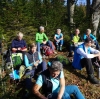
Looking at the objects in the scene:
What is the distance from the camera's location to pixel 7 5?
472 inches

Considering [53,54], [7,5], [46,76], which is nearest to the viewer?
[46,76]

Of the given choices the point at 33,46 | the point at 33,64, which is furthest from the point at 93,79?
the point at 33,46

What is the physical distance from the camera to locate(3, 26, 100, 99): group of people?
15.7 ft

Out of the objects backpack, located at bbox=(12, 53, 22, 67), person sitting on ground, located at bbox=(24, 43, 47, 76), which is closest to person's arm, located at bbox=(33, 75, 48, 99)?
person sitting on ground, located at bbox=(24, 43, 47, 76)

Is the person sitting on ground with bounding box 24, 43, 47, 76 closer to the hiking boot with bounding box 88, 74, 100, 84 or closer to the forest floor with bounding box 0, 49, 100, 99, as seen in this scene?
the forest floor with bounding box 0, 49, 100, 99

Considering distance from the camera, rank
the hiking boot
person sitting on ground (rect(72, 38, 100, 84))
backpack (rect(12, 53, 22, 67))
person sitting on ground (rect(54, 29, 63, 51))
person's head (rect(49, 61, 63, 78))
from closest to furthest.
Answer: person's head (rect(49, 61, 63, 78)), the hiking boot, person sitting on ground (rect(72, 38, 100, 84)), backpack (rect(12, 53, 22, 67)), person sitting on ground (rect(54, 29, 63, 51))

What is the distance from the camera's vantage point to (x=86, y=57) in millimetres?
6711

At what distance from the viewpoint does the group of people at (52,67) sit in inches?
188

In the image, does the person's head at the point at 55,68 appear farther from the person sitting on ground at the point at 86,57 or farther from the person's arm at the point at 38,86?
the person sitting on ground at the point at 86,57

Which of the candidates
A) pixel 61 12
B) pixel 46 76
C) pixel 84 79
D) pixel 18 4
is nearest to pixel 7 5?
pixel 18 4

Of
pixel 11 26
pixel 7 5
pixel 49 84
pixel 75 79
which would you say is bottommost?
pixel 75 79

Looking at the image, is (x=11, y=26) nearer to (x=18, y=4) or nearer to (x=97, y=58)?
(x=18, y=4)

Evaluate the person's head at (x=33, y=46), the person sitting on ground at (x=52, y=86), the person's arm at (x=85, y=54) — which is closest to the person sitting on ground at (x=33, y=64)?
the person's head at (x=33, y=46)

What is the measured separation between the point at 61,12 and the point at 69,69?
23.4 ft
